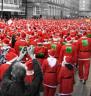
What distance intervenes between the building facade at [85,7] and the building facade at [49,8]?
59.1 ft

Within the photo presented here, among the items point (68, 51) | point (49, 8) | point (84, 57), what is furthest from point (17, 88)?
point (49, 8)

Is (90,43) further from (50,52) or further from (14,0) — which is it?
(14,0)

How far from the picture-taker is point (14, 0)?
8394 centimetres

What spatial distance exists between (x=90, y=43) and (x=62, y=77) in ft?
13.7

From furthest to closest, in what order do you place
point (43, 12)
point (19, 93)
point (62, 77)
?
point (43, 12) → point (62, 77) → point (19, 93)

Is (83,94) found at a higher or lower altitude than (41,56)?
lower

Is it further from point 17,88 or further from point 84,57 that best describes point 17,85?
point 84,57

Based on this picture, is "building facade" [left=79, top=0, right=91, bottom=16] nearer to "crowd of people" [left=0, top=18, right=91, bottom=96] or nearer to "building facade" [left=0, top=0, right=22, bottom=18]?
"building facade" [left=0, top=0, right=22, bottom=18]

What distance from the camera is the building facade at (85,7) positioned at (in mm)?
184312

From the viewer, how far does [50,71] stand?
31.9 ft

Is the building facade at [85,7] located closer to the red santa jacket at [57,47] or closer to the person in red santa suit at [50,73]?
the red santa jacket at [57,47]

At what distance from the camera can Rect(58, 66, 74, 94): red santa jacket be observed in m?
9.50

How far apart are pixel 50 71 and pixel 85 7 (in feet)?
595

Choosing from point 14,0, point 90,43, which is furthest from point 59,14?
point 90,43
